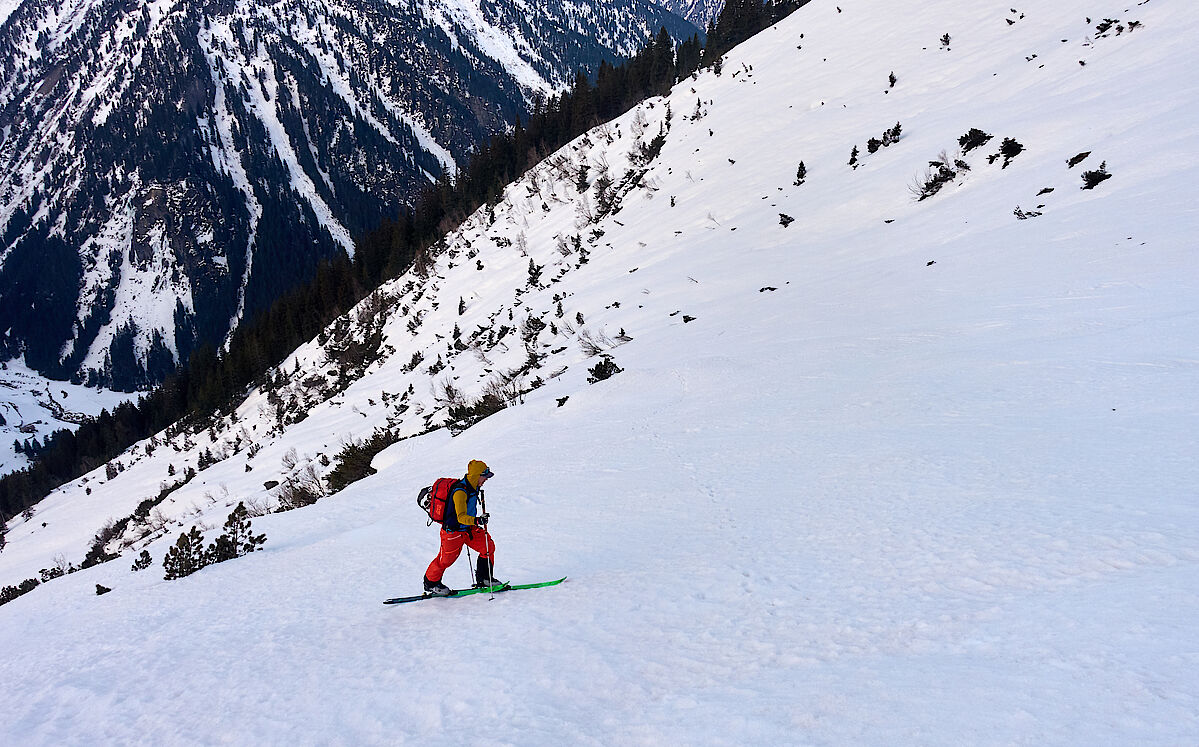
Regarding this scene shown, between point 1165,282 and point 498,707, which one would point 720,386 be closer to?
point 1165,282

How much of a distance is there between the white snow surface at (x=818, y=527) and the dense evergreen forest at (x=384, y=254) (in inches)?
1508

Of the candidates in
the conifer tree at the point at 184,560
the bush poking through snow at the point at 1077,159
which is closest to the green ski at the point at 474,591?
the conifer tree at the point at 184,560

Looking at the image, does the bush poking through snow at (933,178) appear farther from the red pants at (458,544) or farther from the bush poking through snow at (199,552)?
the bush poking through snow at (199,552)

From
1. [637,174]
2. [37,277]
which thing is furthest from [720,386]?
[37,277]

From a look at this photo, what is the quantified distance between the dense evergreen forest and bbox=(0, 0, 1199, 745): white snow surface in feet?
126

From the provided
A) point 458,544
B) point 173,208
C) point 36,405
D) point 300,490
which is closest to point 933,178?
point 458,544

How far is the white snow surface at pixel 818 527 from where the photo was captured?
3.00 m

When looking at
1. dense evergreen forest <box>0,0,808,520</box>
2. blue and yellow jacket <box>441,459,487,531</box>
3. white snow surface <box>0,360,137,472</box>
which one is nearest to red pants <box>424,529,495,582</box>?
blue and yellow jacket <box>441,459,487,531</box>

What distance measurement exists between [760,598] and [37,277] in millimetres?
228632

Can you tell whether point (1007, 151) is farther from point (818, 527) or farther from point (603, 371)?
point (818, 527)

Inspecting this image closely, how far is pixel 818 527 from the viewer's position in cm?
505

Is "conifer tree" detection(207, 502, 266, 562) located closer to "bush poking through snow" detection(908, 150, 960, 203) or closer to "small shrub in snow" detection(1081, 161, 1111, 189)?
"small shrub in snow" detection(1081, 161, 1111, 189)

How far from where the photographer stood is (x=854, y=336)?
10.4 m

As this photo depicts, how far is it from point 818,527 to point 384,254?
6921 centimetres
